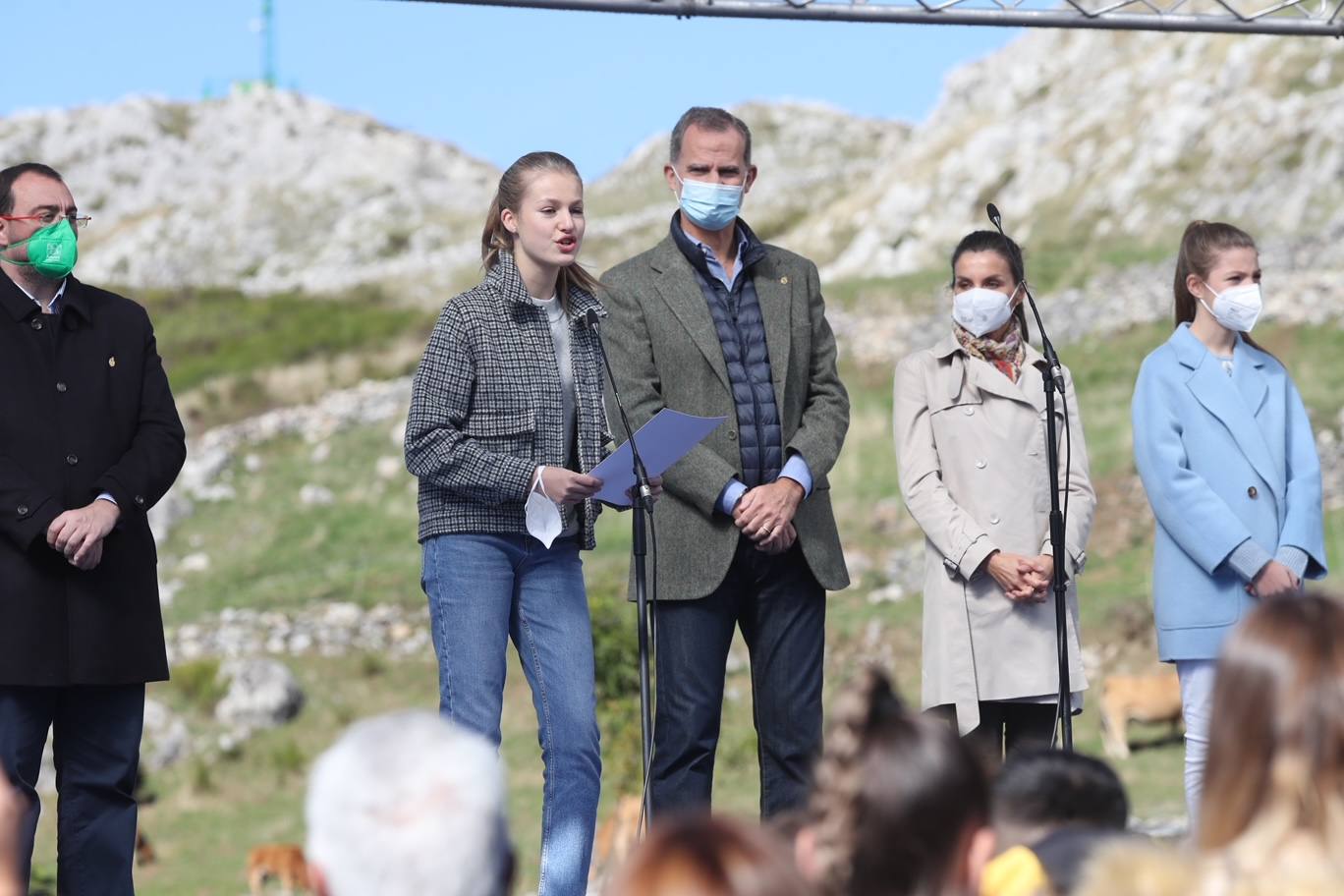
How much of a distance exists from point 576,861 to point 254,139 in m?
103

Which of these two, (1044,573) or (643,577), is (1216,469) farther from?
(643,577)

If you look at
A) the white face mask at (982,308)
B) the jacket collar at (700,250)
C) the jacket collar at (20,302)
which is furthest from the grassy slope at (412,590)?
the jacket collar at (20,302)

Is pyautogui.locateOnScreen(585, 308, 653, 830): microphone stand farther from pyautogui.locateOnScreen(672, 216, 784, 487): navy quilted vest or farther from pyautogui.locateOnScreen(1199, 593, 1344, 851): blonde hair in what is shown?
pyautogui.locateOnScreen(1199, 593, 1344, 851): blonde hair

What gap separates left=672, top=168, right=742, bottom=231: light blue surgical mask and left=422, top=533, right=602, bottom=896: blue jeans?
1178 mm

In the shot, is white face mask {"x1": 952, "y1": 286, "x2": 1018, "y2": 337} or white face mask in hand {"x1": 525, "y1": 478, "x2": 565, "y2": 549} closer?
white face mask in hand {"x1": 525, "y1": 478, "x2": 565, "y2": 549}

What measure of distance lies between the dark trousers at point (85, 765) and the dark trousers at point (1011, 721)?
8.32ft

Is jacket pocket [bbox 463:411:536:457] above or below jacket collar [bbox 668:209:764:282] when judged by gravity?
below

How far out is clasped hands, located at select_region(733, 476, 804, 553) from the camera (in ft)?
17.2

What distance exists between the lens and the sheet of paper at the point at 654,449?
4.84m

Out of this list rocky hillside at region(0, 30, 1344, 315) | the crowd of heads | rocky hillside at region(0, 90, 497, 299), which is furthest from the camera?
rocky hillside at region(0, 90, 497, 299)

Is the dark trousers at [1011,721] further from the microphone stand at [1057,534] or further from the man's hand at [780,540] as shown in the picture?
→ the man's hand at [780,540]

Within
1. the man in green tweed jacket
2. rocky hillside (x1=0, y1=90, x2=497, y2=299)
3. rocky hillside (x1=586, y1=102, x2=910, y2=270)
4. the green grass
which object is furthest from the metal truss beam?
rocky hillside (x1=0, y1=90, x2=497, y2=299)

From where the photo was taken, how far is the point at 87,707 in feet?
16.5

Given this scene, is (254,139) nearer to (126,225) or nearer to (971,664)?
(126,225)
